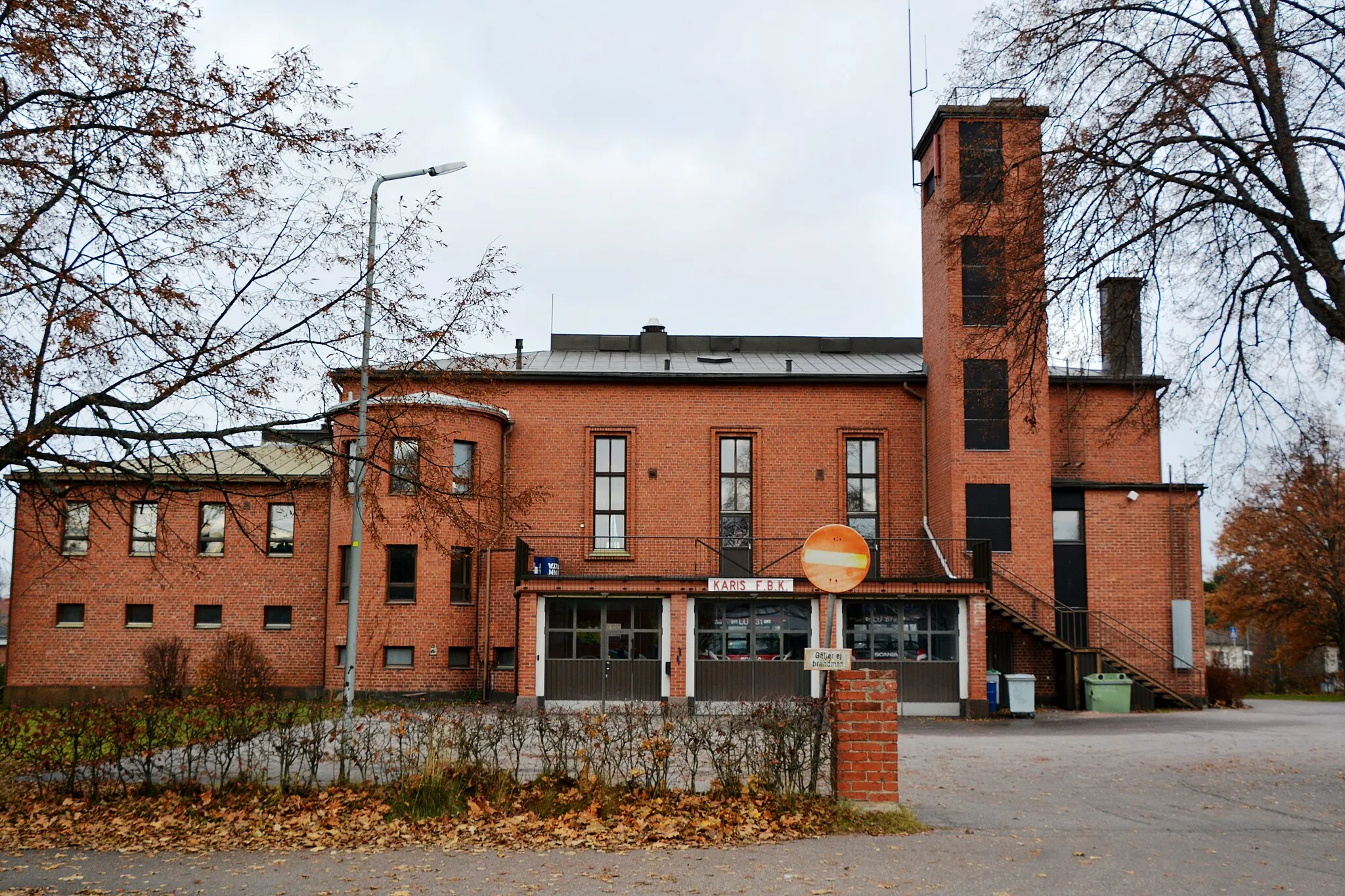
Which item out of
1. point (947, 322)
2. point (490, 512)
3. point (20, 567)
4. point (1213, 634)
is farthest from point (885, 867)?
point (1213, 634)

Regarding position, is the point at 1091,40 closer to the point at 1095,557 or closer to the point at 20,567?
the point at 1095,557

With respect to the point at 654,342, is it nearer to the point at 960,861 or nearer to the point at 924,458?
the point at 924,458

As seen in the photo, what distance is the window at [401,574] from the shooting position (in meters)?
27.6

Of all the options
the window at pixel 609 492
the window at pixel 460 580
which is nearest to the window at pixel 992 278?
the window at pixel 609 492

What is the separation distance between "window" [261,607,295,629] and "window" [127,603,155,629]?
2795mm

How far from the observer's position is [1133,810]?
1177cm

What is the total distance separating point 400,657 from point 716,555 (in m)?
8.04

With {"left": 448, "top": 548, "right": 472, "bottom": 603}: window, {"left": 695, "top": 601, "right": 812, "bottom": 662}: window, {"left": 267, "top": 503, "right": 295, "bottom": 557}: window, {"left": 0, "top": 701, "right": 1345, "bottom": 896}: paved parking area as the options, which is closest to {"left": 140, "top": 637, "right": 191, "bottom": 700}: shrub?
{"left": 267, "top": 503, "right": 295, "bottom": 557}: window

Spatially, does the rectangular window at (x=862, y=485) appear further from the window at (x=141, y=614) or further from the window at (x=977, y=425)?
the window at (x=141, y=614)

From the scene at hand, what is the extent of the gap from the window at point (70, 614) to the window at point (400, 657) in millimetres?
8318

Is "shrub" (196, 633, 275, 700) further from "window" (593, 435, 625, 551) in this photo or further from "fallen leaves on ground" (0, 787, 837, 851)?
"fallen leaves on ground" (0, 787, 837, 851)

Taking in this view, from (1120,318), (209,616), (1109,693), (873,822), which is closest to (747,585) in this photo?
(1109,693)

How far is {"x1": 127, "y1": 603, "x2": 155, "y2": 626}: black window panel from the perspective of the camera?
96.0ft

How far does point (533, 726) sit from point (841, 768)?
369 cm
